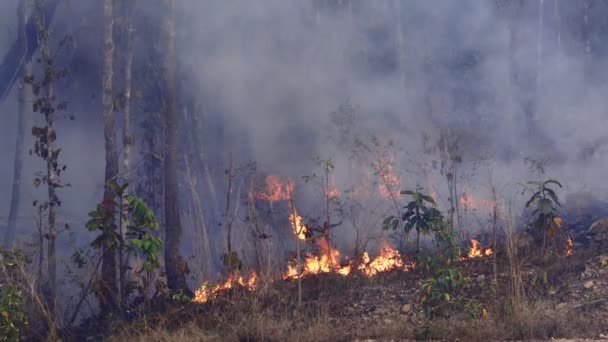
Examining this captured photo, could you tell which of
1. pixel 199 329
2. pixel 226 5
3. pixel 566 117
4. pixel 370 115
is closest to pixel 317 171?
pixel 370 115

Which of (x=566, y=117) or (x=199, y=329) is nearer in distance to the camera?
(x=199, y=329)

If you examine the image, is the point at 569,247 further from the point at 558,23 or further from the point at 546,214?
the point at 558,23

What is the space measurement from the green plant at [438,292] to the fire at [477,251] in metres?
2.62

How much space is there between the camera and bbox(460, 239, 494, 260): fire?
11000 millimetres

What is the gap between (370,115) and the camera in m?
17.3

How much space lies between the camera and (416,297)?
9.80 metres

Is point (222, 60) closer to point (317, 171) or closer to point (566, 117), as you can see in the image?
point (317, 171)

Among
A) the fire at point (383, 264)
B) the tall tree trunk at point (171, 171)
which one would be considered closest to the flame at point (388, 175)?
the fire at point (383, 264)

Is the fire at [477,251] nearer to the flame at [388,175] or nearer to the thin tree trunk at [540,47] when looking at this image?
the flame at [388,175]

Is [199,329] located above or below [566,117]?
below

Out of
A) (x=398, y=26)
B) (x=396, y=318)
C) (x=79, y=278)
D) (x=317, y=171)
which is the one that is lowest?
(x=396, y=318)

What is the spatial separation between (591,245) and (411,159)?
256 inches

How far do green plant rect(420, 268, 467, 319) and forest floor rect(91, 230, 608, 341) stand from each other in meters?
0.10

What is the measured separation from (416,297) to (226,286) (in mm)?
2810
